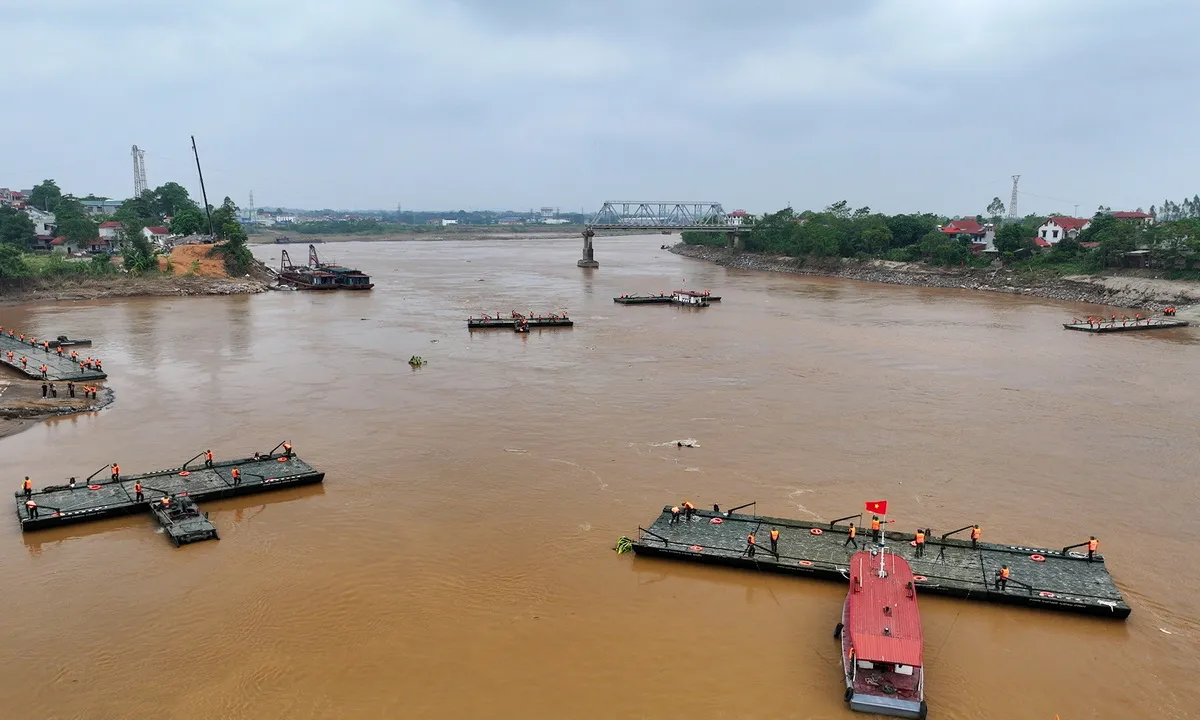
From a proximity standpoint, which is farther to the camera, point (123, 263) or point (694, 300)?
point (123, 263)

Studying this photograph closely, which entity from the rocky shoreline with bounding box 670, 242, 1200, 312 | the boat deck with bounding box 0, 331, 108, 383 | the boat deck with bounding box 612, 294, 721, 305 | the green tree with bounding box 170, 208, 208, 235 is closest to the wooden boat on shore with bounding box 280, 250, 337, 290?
the green tree with bounding box 170, 208, 208, 235

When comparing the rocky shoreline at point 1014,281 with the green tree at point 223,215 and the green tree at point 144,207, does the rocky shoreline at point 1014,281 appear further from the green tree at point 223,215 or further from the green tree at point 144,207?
the green tree at point 144,207

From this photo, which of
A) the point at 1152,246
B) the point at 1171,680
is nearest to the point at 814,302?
the point at 1152,246

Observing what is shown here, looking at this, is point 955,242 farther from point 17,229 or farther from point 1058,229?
point 17,229

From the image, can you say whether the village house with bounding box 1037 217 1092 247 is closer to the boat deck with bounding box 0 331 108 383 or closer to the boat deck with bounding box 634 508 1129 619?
the boat deck with bounding box 634 508 1129 619

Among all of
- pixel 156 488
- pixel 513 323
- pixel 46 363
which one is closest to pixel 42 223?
pixel 46 363

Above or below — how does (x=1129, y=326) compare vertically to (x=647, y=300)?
below
